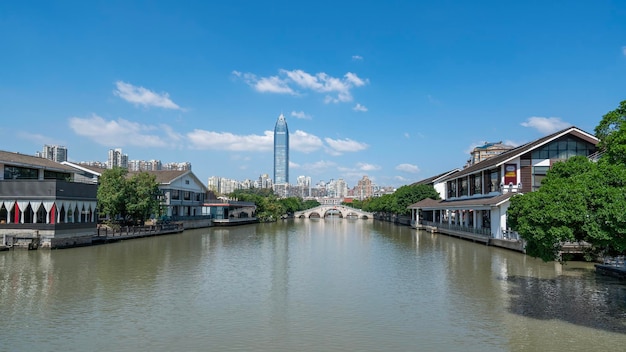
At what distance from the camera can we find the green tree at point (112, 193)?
39.1 meters

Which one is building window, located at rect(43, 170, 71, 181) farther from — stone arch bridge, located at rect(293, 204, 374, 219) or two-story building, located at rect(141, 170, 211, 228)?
stone arch bridge, located at rect(293, 204, 374, 219)

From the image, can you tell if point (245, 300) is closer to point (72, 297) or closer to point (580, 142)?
point (72, 297)

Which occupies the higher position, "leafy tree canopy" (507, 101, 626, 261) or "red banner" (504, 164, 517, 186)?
"red banner" (504, 164, 517, 186)

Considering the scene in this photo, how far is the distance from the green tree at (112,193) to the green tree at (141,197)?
67cm

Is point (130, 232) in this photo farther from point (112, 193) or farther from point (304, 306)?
point (304, 306)

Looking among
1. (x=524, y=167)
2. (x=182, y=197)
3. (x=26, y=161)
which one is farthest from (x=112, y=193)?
(x=524, y=167)

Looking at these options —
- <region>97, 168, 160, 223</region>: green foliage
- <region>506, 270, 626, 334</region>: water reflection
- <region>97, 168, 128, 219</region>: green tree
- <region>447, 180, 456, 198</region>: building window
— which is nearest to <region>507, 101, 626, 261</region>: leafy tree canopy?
<region>506, 270, 626, 334</region>: water reflection

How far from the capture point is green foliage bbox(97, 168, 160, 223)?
39.4 metres

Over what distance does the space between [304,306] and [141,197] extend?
3235cm

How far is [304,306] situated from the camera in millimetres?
14414

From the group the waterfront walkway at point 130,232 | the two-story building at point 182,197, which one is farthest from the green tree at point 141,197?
the two-story building at point 182,197

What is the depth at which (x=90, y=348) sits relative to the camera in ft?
33.4

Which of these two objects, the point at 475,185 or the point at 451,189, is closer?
the point at 475,185

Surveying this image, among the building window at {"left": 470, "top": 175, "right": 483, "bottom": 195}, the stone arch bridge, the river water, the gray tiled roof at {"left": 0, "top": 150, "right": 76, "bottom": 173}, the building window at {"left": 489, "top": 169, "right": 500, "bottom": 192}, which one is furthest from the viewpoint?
the stone arch bridge
